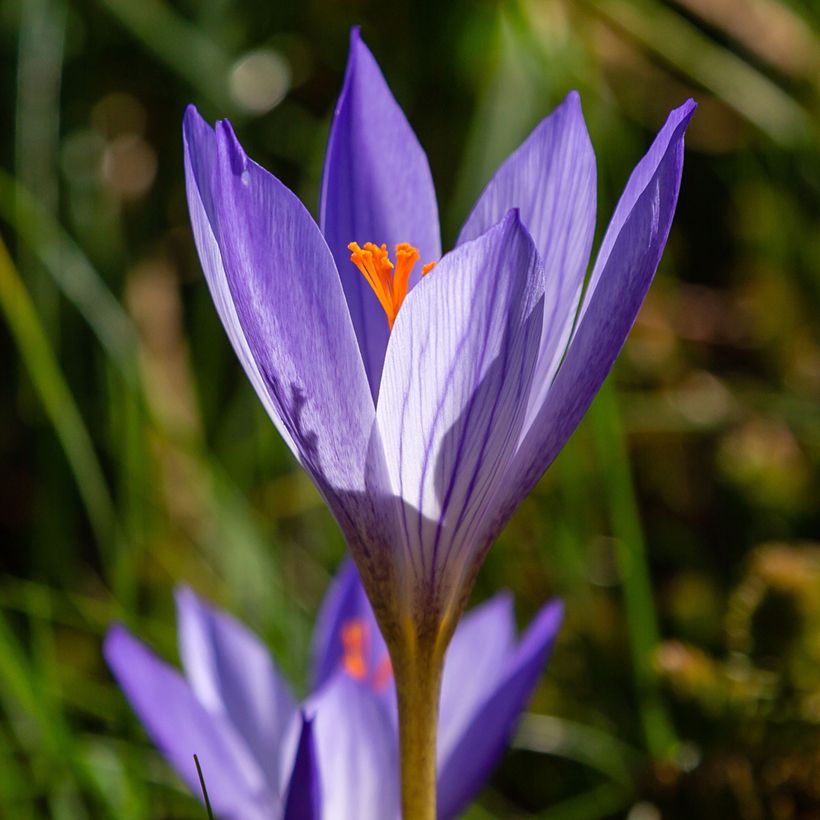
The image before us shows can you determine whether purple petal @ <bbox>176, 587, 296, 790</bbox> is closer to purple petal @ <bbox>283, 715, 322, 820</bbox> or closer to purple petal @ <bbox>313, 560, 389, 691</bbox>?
purple petal @ <bbox>313, 560, 389, 691</bbox>

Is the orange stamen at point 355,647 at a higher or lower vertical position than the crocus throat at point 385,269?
lower

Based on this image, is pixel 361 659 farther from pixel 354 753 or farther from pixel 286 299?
pixel 286 299

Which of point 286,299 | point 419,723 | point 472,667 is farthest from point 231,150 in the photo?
point 472,667

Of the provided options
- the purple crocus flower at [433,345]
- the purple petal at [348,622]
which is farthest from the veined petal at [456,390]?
the purple petal at [348,622]

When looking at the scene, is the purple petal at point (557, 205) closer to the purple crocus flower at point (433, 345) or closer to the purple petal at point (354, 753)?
the purple crocus flower at point (433, 345)

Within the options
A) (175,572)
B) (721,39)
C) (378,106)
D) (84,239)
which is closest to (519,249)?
(378,106)

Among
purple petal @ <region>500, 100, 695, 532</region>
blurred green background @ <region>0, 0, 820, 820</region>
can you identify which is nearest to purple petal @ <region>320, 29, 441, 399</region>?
purple petal @ <region>500, 100, 695, 532</region>

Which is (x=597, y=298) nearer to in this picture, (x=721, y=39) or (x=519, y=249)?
(x=519, y=249)
